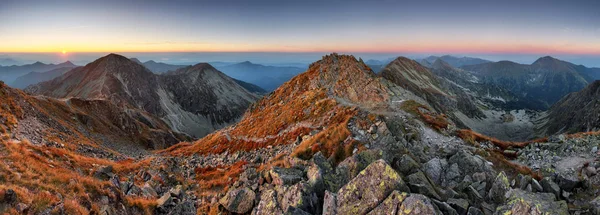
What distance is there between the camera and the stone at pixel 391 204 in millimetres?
11898

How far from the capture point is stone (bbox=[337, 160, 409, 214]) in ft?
42.2

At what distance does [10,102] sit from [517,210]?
80226 millimetres

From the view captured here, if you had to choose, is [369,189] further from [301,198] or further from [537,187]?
[537,187]

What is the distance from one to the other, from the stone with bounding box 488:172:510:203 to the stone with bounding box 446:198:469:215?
3.43 m

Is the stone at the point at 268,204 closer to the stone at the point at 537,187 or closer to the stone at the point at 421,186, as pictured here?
the stone at the point at 421,186

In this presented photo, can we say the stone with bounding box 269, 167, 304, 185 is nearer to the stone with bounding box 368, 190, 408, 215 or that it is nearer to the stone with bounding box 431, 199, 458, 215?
the stone with bounding box 368, 190, 408, 215

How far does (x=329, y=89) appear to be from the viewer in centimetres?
7838

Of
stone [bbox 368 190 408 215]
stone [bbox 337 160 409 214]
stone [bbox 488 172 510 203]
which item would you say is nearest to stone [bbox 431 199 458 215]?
stone [bbox 337 160 409 214]

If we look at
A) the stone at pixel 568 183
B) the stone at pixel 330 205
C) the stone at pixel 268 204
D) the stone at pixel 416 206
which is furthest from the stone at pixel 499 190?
the stone at pixel 268 204

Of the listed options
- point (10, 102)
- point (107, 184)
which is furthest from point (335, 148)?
point (10, 102)

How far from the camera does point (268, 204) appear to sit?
50.5 ft

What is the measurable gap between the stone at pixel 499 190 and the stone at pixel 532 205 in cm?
136

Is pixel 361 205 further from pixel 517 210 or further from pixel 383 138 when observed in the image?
pixel 383 138

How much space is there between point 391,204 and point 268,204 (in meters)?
6.60
